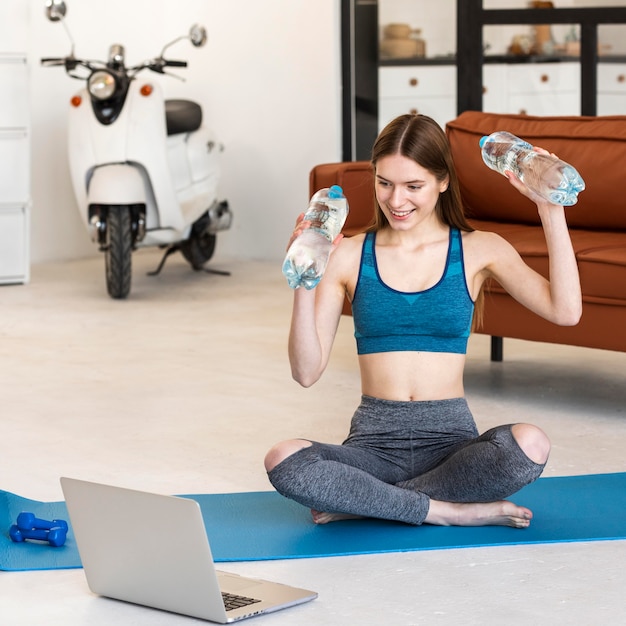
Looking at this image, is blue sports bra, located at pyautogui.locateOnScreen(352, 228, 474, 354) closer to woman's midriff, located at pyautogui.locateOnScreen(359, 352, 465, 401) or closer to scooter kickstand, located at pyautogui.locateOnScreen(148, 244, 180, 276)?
woman's midriff, located at pyautogui.locateOnScreen(359, 352, 465, 401)

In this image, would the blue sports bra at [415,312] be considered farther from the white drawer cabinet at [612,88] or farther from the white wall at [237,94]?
the white wall at [237,94]

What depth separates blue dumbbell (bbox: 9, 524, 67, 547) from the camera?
2.41 metres

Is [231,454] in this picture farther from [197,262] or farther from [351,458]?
[197,262]

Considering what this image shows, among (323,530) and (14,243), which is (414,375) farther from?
(14,243)

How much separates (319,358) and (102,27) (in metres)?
4.83

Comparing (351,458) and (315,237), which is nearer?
(315,237)

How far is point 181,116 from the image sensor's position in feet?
19.1

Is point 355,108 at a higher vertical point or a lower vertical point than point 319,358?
higher

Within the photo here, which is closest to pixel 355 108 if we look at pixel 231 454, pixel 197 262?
pixel 197 262

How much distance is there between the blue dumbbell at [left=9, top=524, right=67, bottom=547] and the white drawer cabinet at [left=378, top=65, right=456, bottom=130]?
4065mm

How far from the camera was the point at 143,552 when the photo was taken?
2.06 m

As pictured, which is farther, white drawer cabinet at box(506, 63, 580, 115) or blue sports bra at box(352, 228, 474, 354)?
white drawer cabinet at box(506, 63, 580, 115)

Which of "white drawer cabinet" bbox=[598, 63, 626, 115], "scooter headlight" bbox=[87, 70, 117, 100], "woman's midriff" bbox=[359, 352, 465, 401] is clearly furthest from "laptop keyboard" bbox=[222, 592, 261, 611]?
"white drawer cabinet" bbox=[598, 63, 626, 115]

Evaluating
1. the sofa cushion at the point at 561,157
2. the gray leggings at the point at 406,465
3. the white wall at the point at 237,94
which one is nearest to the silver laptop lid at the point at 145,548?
the gray leggings at the point at 406,465
